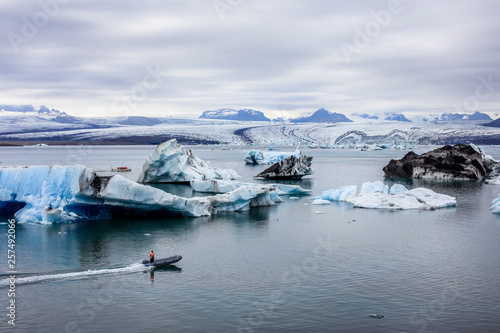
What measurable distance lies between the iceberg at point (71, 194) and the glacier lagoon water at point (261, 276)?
0.76 metres

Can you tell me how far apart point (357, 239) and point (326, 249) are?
2.09 meters

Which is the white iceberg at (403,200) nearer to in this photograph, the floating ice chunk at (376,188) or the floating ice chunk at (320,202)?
the floating ice chunk at (376,188)

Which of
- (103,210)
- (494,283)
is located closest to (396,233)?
(494,283)

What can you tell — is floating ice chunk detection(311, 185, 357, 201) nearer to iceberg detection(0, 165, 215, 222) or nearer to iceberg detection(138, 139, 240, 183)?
iceberg detection(0, 165, 215, 222)

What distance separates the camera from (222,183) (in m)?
32.1

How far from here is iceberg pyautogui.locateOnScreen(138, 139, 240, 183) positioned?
3716 centimetres

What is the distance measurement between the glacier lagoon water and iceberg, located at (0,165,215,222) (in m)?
0.76

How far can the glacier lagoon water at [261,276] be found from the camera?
11132 millimetres

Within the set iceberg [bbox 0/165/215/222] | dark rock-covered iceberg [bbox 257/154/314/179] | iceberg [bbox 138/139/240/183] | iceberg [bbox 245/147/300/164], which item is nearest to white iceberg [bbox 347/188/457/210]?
iceberg [bbox 0/165/215/222]

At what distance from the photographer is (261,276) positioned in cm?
1427

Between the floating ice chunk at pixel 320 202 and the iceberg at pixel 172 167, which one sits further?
the iceberg at pixel 172 167

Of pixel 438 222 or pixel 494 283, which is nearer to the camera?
pixel 494 283

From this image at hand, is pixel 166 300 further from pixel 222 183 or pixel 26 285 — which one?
pixel 222 183

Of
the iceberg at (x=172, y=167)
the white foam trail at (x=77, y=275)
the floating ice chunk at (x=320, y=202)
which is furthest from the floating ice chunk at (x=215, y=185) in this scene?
the white foam trail at (x=77, y=275)
